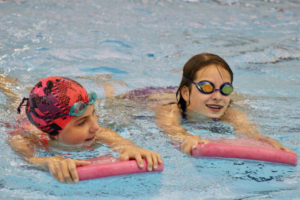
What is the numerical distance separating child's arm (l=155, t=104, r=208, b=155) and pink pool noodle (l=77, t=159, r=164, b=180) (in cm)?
65

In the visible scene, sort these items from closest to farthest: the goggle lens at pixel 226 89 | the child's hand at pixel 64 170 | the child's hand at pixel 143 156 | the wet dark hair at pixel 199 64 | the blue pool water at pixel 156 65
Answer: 1. the child's hand at pixel 64 170
2. the child's hand at pixel 143 156
3. the blue pool water at pixel 156 65
4. the goggle lens at pixel 226 89
5. the wet dark hair at pixel 199 64

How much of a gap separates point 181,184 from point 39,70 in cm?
392

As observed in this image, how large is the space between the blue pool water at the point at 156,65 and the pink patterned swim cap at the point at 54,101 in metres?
0.40

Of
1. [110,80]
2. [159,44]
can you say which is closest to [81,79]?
[110,80]

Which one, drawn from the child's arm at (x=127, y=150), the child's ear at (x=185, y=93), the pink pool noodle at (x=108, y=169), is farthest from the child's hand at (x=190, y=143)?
the child's ear at (x=185, y=93)

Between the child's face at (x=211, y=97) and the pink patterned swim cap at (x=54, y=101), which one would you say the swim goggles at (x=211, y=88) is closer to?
the child's face at (x=211, y=97)

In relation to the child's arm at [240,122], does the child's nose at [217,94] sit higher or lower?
higher

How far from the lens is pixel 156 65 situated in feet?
23.8

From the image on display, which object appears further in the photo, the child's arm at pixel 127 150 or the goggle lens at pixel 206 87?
the goggle lens at pixel 206 87

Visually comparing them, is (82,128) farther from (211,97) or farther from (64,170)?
(211,97)

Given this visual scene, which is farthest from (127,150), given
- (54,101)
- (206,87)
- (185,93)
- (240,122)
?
(240,122)

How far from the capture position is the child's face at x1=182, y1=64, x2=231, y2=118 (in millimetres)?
4320

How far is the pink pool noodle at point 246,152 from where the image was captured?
359 centimetres

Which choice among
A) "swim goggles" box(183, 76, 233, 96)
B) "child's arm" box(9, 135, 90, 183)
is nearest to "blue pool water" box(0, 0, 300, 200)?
"child's arm" box(9, 135, 90, 183)
